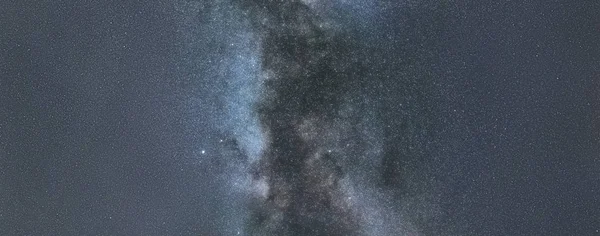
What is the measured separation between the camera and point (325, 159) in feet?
33.7

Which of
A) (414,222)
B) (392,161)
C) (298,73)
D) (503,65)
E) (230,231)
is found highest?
(503,65)

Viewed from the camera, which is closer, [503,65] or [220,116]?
[220,116]

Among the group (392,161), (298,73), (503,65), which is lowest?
(392,161)

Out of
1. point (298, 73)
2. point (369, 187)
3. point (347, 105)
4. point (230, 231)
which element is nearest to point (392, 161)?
point (369, 187)

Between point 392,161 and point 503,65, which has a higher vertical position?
point 503,65

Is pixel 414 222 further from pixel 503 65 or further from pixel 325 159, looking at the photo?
pixel 503 65

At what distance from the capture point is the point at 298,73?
10133mm

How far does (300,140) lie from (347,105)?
96 cm

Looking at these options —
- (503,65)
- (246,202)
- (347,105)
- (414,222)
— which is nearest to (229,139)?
(246,202)

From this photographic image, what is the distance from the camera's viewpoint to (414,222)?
1041cm

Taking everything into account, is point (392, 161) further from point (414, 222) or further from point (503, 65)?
point (503, 65)

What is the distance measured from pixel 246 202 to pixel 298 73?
225 cm

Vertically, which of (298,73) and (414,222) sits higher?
(298,73)

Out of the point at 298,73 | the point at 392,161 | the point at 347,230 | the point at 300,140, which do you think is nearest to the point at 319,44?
the point at 298,73
